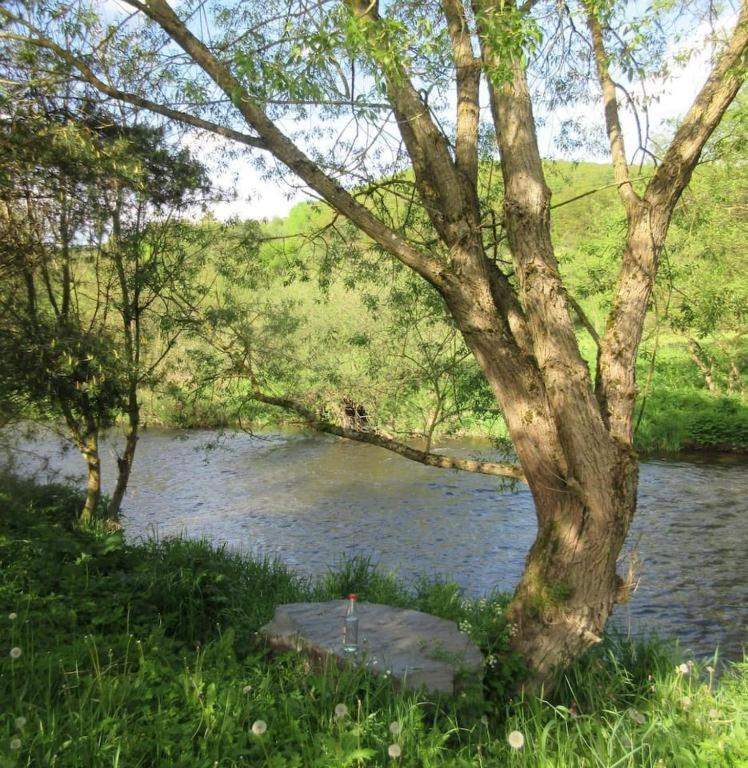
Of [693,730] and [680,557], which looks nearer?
[693,730]

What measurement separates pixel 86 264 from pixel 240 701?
6926 millimetres

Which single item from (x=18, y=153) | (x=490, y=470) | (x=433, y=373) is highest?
(x=18, y=153)

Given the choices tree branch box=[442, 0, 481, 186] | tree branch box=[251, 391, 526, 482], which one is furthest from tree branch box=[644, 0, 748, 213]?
tree branch box=[251, 391, 526, 482]

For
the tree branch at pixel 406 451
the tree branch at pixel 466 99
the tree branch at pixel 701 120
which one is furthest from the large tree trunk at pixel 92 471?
the tree branch at pixel 701 120

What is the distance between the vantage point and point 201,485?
14.7m

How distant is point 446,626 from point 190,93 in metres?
4.20

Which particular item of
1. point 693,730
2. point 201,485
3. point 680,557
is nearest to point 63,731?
point 693,730

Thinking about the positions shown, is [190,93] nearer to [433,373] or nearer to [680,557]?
[433,373]

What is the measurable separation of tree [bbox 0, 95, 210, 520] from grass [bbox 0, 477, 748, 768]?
2.14 m

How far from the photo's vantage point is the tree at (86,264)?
263 inches

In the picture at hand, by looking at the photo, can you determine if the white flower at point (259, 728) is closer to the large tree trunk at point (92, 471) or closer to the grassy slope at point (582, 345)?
the grassy slope at point (582, 345)

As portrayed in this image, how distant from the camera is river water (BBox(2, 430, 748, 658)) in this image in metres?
8.75

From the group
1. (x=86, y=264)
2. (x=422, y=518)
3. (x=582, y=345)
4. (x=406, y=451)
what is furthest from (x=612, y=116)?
(x=582, y=345)

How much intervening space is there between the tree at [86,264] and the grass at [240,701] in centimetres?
214
